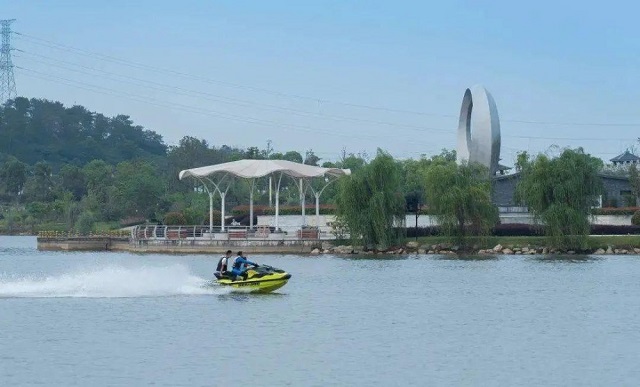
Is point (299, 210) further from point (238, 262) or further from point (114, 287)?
point (238, 262)

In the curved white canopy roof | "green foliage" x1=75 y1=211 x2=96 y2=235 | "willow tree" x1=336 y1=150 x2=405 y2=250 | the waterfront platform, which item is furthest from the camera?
"green foliage" x1=75 y1=211 x2=96 y2=235

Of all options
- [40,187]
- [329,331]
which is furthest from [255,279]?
[40,187]

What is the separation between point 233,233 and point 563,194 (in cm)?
2011

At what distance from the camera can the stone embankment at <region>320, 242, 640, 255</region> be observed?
2805 inches

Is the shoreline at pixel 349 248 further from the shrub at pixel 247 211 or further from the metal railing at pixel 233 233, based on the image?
the shrub at pixel 247 211

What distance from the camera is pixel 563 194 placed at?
70.3m

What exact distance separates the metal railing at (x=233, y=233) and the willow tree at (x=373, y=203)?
4.93m

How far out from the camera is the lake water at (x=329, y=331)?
25531mm

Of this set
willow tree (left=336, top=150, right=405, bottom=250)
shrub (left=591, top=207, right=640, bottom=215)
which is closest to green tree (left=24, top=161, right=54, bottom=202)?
willow tree (left=336, top=150, right=405, bottom=250)

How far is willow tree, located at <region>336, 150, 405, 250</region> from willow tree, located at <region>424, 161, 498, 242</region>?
81.4 inches

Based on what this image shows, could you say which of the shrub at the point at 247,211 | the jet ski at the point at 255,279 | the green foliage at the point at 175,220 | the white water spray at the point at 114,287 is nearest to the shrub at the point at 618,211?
the shrub at the point at 247,211

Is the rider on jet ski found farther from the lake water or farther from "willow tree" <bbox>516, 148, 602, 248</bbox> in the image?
"willow tree" <bbox>516, 148, 602, 248</bbox>

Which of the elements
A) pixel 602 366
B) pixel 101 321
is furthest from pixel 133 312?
pixel 602 366

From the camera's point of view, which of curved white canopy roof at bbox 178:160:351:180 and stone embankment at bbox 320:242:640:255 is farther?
curved white canopy roof at bbox 178:160:351:180
